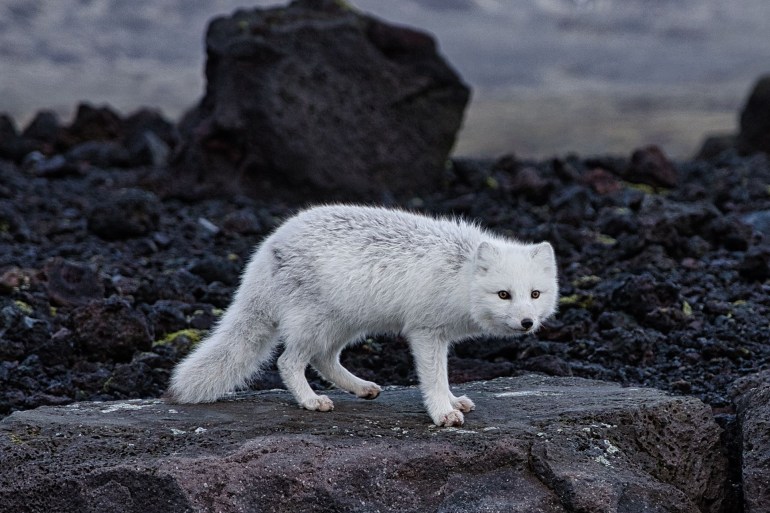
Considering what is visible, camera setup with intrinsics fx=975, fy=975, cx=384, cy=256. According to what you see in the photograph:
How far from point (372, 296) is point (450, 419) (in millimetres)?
1197

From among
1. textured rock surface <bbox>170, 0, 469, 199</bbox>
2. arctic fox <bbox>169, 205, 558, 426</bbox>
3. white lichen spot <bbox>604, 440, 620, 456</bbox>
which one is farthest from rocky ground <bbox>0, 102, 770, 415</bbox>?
white lichen spot <bbox>604, 440, 620, 456</bbox>

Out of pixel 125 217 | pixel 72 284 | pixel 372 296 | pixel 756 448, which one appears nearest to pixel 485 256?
pixel 372 296

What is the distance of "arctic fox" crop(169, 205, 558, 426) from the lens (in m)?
7.59

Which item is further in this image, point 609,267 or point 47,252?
point 47,252

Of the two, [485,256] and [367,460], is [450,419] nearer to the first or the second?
[367,460]

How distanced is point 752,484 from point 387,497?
→ 8.88 feet

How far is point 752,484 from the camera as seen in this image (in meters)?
7.11

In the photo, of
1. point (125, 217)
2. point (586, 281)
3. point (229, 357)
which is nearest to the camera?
point (229, 357)

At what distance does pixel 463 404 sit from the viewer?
7715 millimetres

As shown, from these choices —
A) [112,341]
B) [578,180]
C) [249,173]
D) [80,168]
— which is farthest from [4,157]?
[112,341]

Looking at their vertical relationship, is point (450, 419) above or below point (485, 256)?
below

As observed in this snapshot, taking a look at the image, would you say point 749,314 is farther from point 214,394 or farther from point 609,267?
point 214,394

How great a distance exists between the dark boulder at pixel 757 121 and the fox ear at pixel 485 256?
2218 centimetres

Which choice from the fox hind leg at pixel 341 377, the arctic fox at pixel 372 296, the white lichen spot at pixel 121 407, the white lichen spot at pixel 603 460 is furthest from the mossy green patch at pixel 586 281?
the white lichen spot at pixel 121 407
